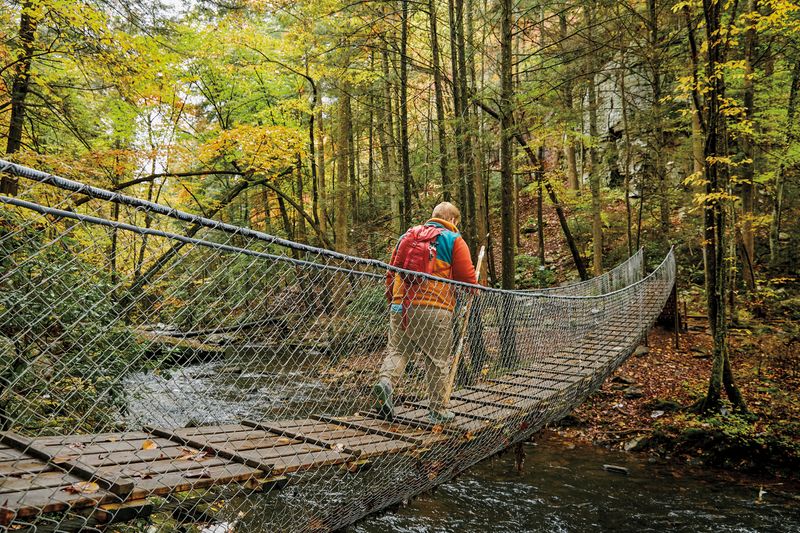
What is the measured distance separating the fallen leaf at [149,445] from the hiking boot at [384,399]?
42.9 inches

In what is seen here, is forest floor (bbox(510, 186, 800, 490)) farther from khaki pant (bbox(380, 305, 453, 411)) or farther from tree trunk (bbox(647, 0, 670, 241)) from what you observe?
khaki pant (bbox(380, 305, 453, 411))

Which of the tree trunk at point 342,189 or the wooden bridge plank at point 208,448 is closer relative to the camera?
the wooden bridge plank at point 208,448

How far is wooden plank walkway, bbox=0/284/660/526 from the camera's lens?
123cm

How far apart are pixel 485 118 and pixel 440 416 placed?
18.0 ft

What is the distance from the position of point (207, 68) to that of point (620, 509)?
9896 mm

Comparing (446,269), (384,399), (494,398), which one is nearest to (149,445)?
(384,399)

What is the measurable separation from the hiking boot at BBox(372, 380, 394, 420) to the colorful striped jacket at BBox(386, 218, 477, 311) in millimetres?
423

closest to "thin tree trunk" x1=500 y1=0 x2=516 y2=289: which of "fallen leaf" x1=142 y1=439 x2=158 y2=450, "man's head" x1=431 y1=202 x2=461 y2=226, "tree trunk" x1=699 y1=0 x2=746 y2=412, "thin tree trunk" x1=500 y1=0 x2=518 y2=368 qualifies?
"thin tree trunk" x1=500 y1=0 x2=518 y2=368

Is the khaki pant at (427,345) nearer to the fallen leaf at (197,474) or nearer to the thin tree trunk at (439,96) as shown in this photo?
the fallen leaf at (197,474)

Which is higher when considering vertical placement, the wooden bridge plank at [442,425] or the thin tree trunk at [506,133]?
the thin tree trunk at [506,133]

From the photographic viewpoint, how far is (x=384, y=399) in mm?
2537

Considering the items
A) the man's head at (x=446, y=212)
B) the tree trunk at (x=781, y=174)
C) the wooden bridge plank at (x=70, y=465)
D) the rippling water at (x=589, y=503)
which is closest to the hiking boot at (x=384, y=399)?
the man's head at (x=446, y=212)

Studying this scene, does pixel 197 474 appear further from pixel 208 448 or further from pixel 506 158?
pixel 506 158

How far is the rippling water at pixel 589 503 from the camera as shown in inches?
152
